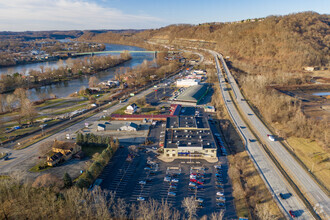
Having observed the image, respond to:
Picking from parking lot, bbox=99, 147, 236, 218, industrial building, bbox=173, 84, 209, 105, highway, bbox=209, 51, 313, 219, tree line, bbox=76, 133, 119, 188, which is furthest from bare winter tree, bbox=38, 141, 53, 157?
industrial building, bbox=173, 84, 209, 105

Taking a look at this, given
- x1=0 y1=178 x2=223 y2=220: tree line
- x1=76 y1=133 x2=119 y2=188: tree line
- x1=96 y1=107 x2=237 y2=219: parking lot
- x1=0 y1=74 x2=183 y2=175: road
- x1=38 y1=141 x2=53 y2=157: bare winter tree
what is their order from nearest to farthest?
1. x1=0 y1=178 x2=223 y2=220: tree line
2. x1=96 y1=107 x2=237 y2=219: parking lot
3. x1=76 y1=133 x2=119 y2=188: tree line
4. x1=0 y1=74 x2=183 y2=175: road
5. x1=38 y1=141 x2=53 y2=157: bare winter tree

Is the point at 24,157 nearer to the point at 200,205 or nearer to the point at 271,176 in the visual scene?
the point at 200,205

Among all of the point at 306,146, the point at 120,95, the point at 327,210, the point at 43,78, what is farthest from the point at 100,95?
the point at 327,210

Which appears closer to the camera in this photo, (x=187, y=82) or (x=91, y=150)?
(x=91, y=150)

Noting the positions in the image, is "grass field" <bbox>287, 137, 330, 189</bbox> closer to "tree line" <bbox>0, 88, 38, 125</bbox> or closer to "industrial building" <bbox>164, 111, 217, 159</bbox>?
"industrial building" <bbox>164, 111, 217, 159</bbox>

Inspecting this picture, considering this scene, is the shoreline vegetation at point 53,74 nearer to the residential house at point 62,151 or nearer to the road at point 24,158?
the road at point 24,158

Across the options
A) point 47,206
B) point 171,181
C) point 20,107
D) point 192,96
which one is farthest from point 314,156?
point 20,107

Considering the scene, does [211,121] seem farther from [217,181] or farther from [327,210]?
[327,210]
